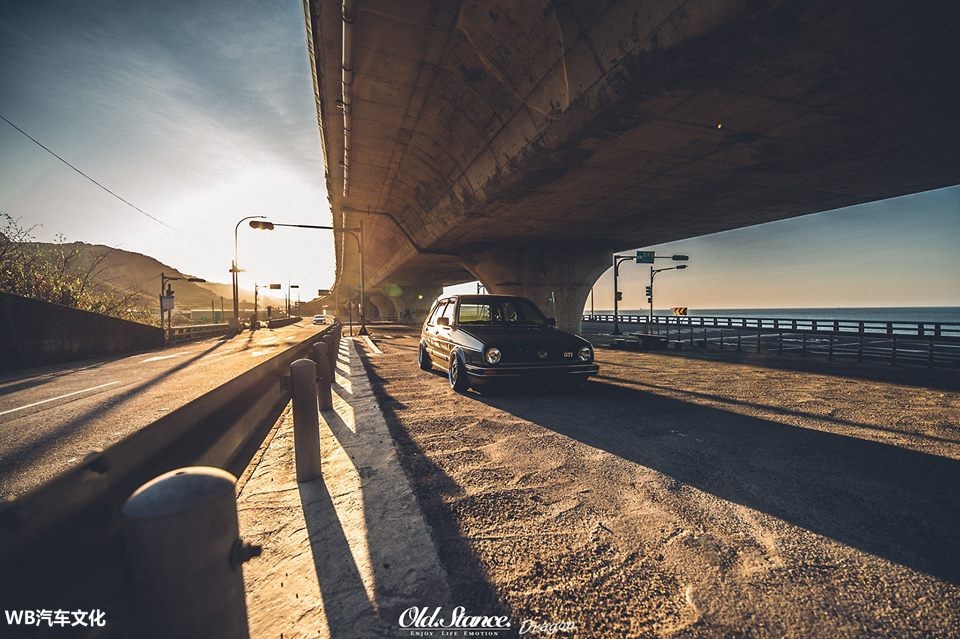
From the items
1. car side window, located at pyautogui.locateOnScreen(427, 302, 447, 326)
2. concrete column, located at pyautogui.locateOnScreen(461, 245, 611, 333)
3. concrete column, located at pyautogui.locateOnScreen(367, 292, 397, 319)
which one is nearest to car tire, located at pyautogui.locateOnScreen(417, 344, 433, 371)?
car side window, located at pyautogui.locateOnScreen(427, 302, 447, 326)

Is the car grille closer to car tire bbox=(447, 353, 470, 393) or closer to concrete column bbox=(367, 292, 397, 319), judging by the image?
car tire bbox=(447, 353, 470, 393)

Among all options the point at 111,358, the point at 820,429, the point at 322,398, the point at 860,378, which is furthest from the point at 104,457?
the point at 111,358

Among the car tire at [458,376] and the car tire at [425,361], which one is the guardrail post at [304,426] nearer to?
the car tire at [458,376]

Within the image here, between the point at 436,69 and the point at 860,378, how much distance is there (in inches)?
448

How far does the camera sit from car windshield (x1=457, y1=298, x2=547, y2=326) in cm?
738

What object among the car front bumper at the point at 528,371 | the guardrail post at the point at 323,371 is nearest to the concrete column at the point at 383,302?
the guardrail post at the point at 323,371

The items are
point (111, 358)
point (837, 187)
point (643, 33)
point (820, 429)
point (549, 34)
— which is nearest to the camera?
point (820, 429)

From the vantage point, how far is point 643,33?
555cm

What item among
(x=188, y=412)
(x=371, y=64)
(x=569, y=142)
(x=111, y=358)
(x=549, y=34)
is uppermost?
(x=371, y=64)

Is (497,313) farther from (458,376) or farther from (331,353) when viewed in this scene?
(331,353)

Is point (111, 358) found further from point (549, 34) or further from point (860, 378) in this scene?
point (860, 378)

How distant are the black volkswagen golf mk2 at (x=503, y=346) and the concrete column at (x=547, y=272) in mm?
12880

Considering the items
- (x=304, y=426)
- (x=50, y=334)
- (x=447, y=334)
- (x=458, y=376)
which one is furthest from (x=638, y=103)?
(x=50, y=334)

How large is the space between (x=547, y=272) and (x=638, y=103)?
46.0ft
